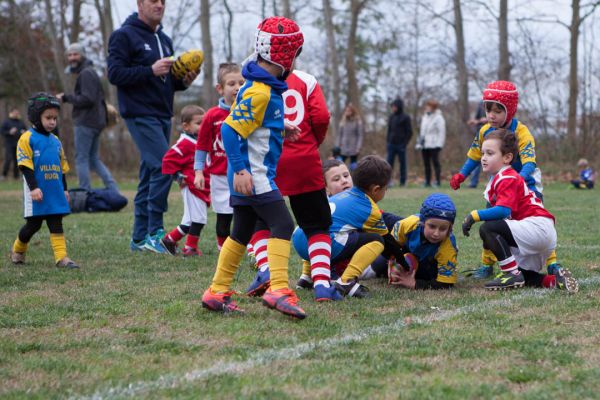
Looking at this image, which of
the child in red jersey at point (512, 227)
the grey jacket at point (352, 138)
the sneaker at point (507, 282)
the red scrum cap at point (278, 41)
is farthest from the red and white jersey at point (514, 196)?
the grey jacket at point (352, 138)

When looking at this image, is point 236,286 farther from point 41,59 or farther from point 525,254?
point 41,59

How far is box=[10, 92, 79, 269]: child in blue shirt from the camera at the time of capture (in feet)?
21.7

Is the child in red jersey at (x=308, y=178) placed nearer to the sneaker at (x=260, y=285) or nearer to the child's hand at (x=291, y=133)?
the sneaker at (x=260, y=285)

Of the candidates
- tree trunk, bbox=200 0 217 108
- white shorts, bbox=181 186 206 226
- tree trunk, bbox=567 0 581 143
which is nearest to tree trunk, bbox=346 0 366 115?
tree trunk, bbox=200 0 217 108

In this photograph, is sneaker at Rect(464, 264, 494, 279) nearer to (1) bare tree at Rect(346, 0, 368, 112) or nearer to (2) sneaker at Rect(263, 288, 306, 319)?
(2) sneaker at Rect(263, 288, 306, 319)

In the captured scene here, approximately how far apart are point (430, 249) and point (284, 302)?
1.46 meters

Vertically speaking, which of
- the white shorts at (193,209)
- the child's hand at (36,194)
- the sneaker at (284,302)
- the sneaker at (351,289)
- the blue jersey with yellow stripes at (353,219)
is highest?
the child's hand at (36,194)

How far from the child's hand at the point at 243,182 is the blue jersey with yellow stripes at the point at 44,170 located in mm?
2943

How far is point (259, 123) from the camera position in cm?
435

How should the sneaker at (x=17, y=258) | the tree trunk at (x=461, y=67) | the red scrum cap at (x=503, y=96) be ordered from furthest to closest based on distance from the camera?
1. the tree trunk at (x=461, y=67)
2. the sneaker at (x=17, y=258)
3. the red scrum cap at (x=503, y=96)

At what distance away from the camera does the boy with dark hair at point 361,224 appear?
521 centimetres

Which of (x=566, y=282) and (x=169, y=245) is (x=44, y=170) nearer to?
(x=169, y=245)

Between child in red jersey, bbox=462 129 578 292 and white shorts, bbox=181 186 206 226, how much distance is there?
314 cm

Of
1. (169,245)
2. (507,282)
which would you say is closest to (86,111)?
(169,245)
